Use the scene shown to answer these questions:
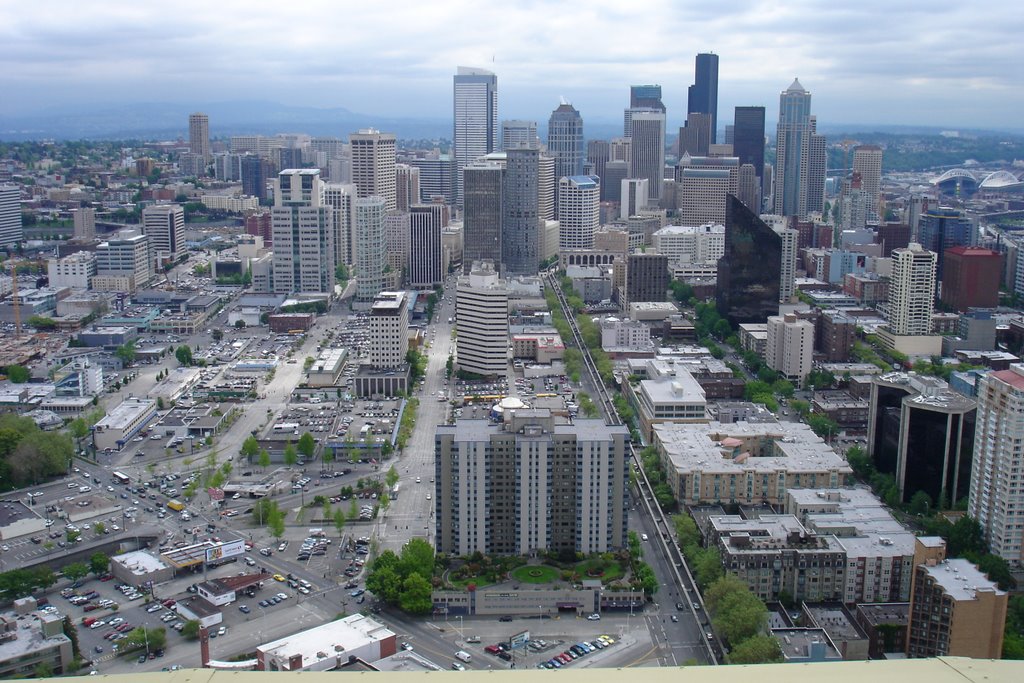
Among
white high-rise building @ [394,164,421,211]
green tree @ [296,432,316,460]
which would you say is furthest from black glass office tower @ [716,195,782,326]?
white high-rise building @ [394,164,421,211]

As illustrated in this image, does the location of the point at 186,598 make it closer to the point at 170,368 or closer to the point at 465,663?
the point at 465,663

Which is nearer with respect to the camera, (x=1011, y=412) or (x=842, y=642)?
(x=842, y=642)

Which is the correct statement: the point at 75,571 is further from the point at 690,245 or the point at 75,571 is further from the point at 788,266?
the point at 690,245

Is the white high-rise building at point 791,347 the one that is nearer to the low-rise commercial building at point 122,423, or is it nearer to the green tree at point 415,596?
the green tree at point 415,596

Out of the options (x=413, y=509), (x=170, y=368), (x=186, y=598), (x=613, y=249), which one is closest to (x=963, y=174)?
(x=613, y=249)

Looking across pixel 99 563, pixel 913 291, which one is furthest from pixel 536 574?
pixel 913 291
